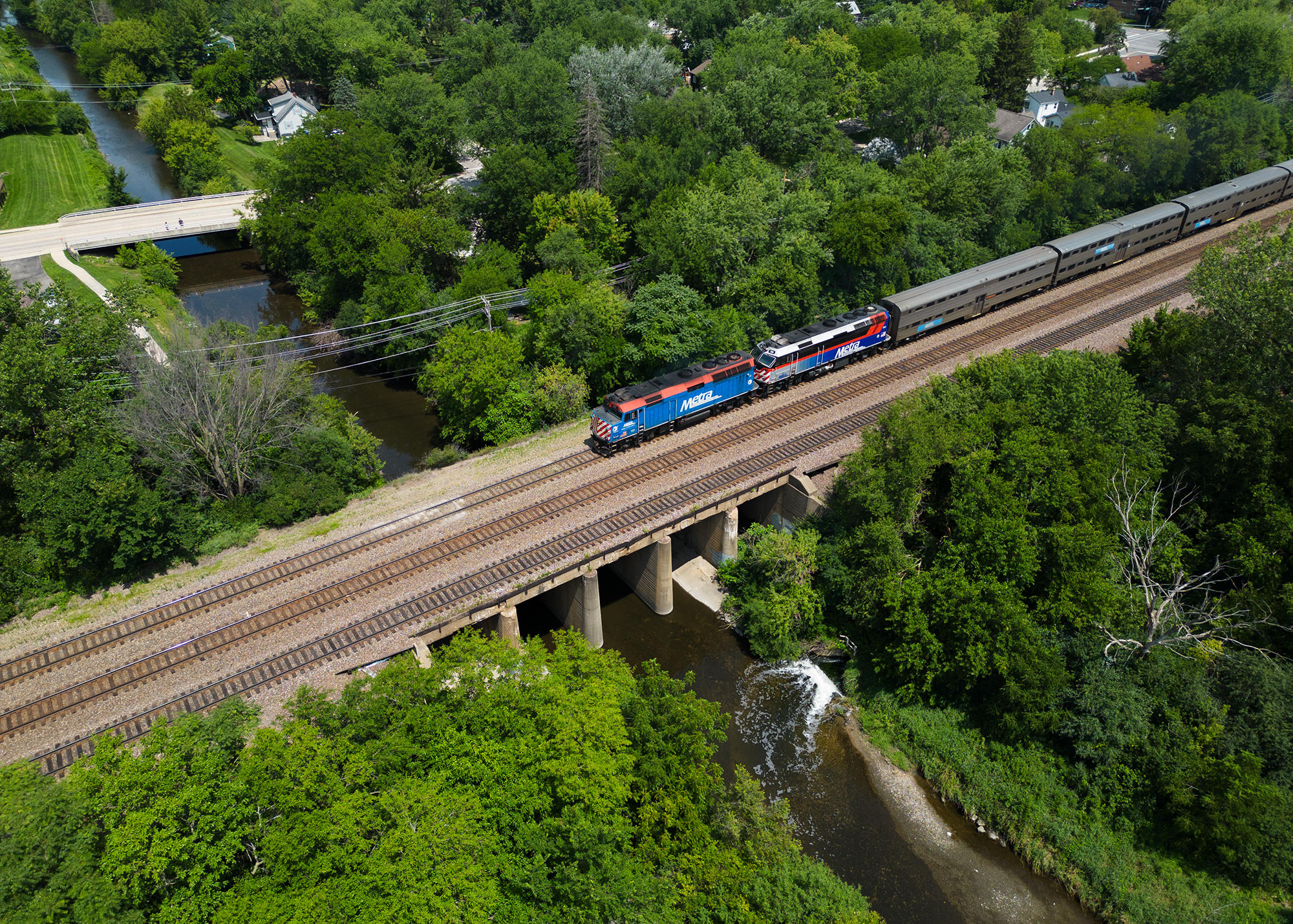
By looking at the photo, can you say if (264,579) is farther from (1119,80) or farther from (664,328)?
(1119,80)

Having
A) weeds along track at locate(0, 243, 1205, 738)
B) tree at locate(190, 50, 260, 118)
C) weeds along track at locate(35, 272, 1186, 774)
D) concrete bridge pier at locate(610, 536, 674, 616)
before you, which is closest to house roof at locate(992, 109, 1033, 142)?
weeds along track at locate(0, 243, 1205, 738)

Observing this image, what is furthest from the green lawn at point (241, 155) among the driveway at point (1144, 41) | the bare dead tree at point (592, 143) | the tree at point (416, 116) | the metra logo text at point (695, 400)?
the driveway at point (1144, 41)

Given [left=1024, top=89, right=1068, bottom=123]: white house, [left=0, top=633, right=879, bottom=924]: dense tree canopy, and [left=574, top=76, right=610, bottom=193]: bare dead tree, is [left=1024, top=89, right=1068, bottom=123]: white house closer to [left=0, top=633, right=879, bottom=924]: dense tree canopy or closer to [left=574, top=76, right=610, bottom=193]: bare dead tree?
[left=574, top=76, right=610, bottom=193]: bare dead tree

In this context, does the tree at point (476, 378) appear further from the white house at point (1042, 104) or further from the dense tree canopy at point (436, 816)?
the white house at point (1042, 104)

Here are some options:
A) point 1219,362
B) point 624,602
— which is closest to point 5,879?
point 624,602

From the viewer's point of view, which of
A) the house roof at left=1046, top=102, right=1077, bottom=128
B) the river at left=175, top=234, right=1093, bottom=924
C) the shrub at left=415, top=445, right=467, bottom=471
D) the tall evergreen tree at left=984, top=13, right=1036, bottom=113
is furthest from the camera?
the house roof at left=1046, top=102, right=1077, bottom=128

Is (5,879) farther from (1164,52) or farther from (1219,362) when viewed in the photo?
(1164,52)
